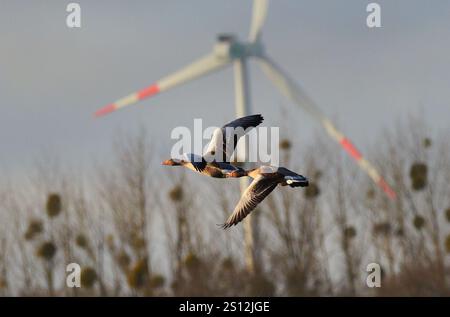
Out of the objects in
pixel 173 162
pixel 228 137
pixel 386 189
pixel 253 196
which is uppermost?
pixel 386 189

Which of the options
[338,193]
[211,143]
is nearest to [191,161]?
[211,143]

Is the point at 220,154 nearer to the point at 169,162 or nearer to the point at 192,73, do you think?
the point at 169,162

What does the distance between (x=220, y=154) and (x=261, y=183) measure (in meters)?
0.70

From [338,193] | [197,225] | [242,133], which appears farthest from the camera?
[338,193]

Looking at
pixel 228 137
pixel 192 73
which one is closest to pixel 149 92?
pixel 192 73

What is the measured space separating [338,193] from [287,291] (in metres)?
6.07

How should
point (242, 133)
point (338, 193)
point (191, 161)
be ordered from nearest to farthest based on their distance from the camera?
1. point (191, 161)
2. point (242, 133)
3. point (338, 193)

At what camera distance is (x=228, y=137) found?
50.3 feet

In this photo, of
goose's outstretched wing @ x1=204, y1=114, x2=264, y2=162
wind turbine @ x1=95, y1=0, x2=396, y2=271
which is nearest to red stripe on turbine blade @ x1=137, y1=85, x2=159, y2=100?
wind turbine @ x1=95, y1=0, x2=396, y2=271

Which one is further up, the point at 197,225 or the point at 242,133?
the point at 197,225

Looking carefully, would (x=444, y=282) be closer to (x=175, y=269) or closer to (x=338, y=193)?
(x=338, y=193)

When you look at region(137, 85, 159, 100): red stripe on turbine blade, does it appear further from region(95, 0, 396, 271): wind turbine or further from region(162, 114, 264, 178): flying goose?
region(162, 114, 264, 178): flying goose

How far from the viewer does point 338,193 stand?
2539 inches
